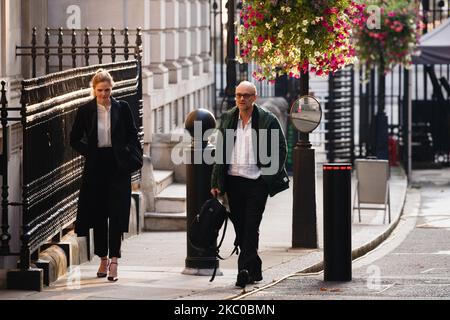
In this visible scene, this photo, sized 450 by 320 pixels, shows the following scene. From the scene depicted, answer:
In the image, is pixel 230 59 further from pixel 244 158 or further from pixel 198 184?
pixel 244 158

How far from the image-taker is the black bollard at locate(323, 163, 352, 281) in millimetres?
13391

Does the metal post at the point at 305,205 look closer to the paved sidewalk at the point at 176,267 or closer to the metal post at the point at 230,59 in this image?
the paved sidewalk at the point at 176,267

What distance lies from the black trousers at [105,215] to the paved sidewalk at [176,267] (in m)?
0.28

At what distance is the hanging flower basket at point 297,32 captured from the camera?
16.2 m

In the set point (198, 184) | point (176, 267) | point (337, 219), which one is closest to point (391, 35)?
point (176, 267)

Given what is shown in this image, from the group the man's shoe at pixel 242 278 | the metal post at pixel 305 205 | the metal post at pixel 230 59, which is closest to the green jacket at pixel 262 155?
the man's shoe at pixel 242 278

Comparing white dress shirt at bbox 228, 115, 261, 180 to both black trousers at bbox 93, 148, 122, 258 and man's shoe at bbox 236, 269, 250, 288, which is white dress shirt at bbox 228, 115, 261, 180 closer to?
man's shoe at bbox 236, 269, 250, 288

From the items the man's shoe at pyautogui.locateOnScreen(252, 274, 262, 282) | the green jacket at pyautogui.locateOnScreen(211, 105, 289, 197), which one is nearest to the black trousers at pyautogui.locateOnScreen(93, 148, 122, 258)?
the green jacket at pyautogui.locateOnScreen(211, 105, 289, 197)

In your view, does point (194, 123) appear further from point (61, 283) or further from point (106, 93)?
point (61, 283)

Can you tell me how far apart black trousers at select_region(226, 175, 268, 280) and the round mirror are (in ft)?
9.37

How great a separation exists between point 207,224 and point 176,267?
161cm

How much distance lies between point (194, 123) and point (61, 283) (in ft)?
6.06

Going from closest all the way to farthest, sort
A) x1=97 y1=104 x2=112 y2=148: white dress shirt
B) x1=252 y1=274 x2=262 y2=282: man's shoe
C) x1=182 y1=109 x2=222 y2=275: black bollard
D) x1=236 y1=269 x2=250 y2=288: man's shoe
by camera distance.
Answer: x1=236 y1=269 x2=250 y2=288: man's shoe
x1=97 y1=104 x2=112 y2=148: white dress shirt
x1=252 y1=274 x2=262 y2=282: man's shoe
x1=182 y1=109 x2=222 y2=275: black bollard

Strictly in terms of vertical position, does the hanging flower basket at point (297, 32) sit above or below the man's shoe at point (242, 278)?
above
